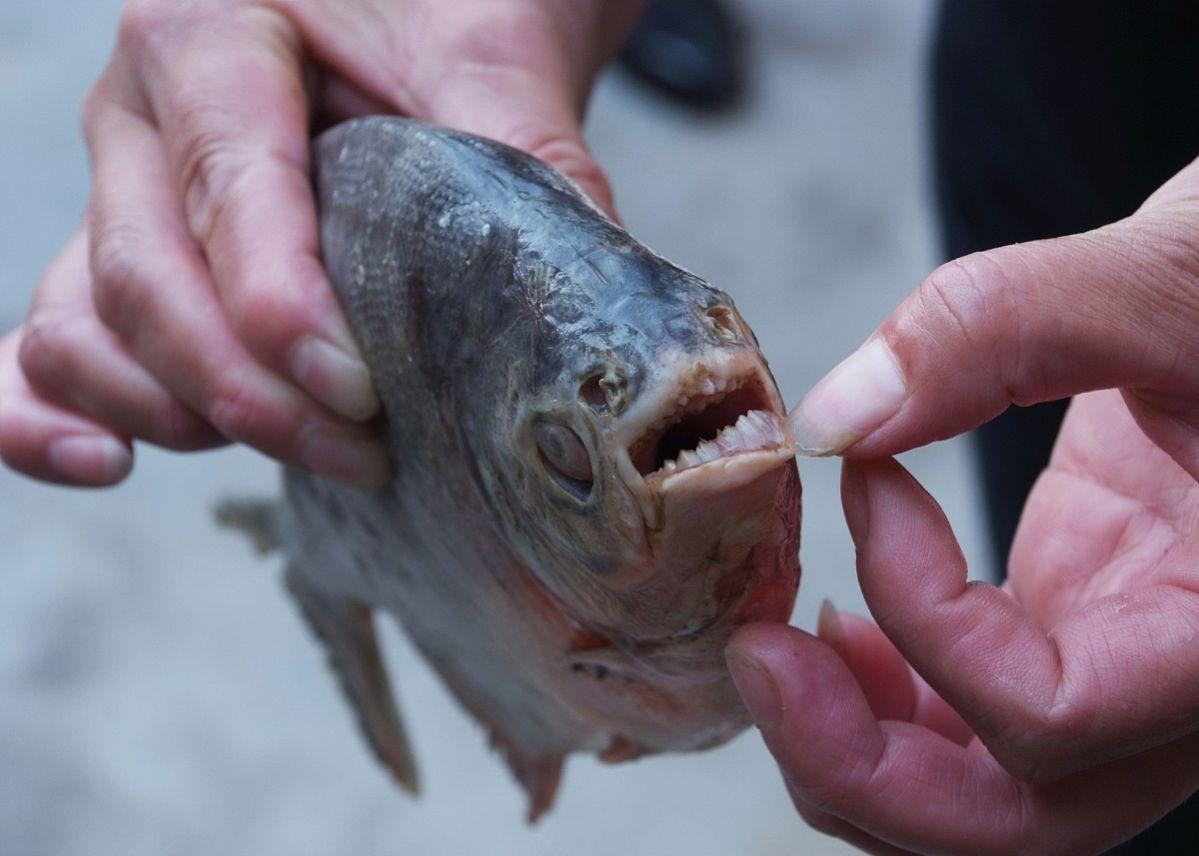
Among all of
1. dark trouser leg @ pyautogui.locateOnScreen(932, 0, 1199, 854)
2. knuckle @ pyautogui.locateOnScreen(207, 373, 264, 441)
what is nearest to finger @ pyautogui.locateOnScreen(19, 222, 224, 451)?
knuckle @ pyautogui.locateOnScreen(207, 373, 264, 441)

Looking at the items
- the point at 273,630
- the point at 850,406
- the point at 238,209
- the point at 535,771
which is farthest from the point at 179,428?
the point at 273,630

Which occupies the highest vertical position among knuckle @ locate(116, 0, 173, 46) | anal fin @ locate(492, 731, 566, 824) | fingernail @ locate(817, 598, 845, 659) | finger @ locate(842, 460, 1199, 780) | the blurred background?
finger @ locate(842, 460, 1199, 780)

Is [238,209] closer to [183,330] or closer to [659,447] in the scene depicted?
[183,330]

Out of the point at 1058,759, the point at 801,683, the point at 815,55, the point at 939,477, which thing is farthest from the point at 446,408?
the point at 815,55

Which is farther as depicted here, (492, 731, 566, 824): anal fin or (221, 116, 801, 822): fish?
(492, 731, 566, 824): anal fin

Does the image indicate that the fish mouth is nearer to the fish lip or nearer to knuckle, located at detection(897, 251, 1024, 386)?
the fish lip

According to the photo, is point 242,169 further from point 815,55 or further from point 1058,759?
point 815,55

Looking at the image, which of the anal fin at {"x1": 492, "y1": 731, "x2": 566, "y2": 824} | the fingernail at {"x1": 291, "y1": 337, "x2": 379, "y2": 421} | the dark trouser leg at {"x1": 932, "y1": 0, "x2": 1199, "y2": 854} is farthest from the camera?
the dark trouser leg at {"x1": 932, "y1": 0, "x2": 1199, "y2": 854}

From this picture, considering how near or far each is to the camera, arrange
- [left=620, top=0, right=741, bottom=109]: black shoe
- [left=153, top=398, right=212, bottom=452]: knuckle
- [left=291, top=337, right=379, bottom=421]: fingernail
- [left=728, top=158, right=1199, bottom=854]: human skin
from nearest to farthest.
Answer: [left=728, top=158, right=1199, bottom=854]: human skin → [left=291, top=337, right=379, bottom=421]: fingernail → [left=153, top=398, right=212, bottom=452]: knuckle → [left=620, top=0, right=741, bottom=109]: black shoe
